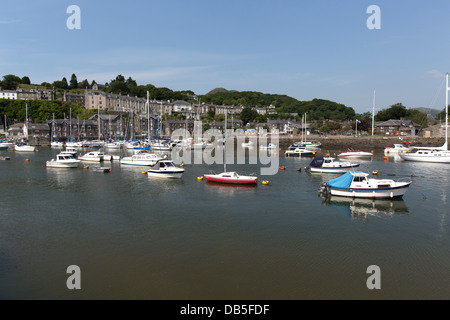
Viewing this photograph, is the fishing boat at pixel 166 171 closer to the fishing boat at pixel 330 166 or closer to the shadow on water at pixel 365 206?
Result: the shadow on water at pixel 365 206

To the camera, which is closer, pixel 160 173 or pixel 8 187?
pixel 8 187

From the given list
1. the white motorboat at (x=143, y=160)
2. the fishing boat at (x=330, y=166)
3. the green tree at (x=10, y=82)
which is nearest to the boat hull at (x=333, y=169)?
the fishing boat at (x=330, y=166)

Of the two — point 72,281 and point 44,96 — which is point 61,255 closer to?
point 72,281

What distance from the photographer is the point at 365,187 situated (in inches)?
1164

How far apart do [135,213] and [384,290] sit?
18426mm

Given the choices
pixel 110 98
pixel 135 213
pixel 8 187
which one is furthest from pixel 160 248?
pixel 110 98

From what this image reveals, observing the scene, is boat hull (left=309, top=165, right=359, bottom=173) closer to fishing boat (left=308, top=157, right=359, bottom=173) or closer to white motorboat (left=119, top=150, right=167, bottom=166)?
fishing boat (left=308, top=157, right=359, bottom=173)

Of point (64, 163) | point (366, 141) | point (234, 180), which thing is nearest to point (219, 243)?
point (234, 180)

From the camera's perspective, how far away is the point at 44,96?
182375 mm

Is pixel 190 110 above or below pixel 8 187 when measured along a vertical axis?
above

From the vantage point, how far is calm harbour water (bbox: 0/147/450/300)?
14477 mm

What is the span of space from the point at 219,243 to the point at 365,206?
15.2m

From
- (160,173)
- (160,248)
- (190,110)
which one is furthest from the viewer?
(190,110)
